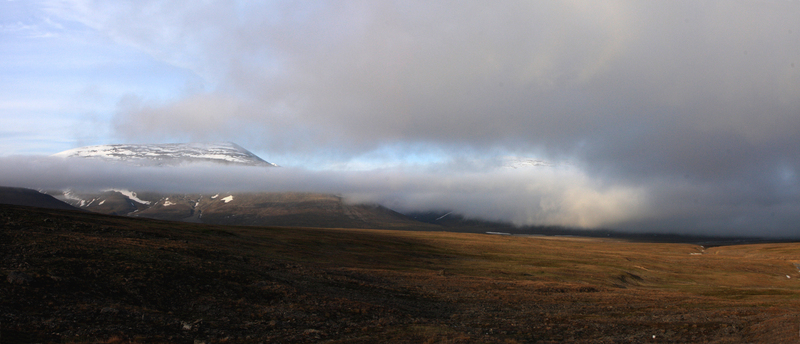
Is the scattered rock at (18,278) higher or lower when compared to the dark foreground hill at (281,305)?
higher

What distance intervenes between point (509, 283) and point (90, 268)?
39183 mm

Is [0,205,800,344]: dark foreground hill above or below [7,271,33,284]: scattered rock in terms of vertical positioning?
below

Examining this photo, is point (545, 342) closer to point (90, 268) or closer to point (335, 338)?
point (335, 338)

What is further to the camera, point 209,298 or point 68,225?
point 68,225

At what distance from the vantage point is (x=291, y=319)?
2550 cm

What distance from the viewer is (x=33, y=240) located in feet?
107

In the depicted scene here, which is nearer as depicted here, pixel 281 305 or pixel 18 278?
pixel 18 278

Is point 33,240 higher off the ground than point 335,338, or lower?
higher

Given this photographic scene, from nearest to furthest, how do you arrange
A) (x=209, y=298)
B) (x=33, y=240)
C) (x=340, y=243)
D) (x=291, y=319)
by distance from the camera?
(x=291, y=319) < (x=209, y=298) < (x=33, y=240) < (x=340, y=243)

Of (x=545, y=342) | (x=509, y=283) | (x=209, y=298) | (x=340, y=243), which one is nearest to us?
(x=545, y=342)

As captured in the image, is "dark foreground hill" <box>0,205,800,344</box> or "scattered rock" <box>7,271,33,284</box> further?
"scattered rock" <box>7,271,33,284</box>

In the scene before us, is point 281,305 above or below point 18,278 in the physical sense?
below

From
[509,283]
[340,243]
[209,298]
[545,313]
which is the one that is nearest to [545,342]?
[545,313]

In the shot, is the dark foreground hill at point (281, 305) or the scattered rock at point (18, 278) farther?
the scattered rock at point (18, 278)
